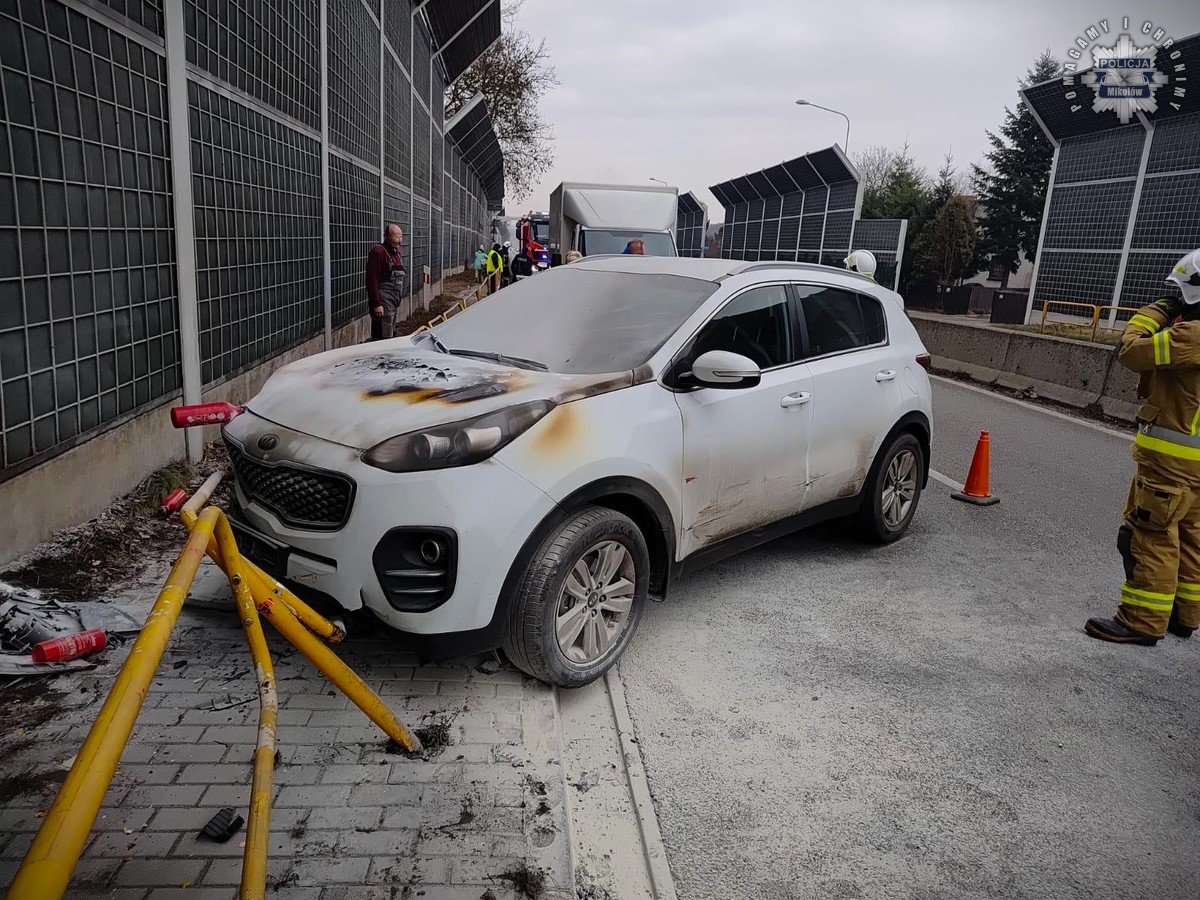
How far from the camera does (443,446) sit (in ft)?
10.9

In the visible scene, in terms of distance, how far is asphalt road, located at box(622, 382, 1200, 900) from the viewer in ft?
9.57

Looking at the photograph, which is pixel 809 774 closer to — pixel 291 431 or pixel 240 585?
pixel 240 585

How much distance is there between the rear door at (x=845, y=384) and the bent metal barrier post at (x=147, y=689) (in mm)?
2978

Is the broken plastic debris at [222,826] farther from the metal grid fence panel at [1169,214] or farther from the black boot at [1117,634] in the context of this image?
the metal grid fence panel at [1169,214]

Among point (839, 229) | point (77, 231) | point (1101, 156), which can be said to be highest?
point (1101, 156)

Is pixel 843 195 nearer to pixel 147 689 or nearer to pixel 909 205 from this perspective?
pixel 909 205

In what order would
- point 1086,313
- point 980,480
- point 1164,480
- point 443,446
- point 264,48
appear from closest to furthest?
1. point 443,446
2. point 1164,480
3. point 980,480
4. point 264,48
5. point 1086,313

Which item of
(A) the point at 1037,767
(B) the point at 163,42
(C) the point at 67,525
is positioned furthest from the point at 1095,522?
(B) the point at 163,42

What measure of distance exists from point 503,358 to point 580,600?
55.1 inches

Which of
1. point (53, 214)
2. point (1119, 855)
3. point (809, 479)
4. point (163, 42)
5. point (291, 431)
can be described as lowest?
point (1119, 855)

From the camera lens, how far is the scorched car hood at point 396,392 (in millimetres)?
3479

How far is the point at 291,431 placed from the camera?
11.8ft

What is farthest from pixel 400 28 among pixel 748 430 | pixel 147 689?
pixel 147 689

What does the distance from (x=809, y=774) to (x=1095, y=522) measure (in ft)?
15.6
